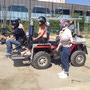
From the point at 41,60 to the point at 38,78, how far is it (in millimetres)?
1140

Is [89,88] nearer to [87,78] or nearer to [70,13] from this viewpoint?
[87,78]

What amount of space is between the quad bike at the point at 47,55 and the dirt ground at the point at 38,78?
0.21 metres

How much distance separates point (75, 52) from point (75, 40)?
42cm

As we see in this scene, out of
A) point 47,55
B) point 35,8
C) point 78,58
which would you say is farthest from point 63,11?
point 47,55

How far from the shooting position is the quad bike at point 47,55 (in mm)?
10820

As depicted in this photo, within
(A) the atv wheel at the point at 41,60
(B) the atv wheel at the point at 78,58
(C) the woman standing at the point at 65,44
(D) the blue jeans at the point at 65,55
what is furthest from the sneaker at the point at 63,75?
(B) the atv wheel at the point at 78,58

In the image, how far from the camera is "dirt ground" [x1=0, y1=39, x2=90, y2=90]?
8703mm

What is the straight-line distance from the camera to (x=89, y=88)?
8367 mm

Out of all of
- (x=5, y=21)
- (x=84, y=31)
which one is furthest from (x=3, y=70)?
(x=84, y=31)

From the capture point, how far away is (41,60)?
1083 cm

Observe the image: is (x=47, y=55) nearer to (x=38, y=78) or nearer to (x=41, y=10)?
(x=38, y=78)

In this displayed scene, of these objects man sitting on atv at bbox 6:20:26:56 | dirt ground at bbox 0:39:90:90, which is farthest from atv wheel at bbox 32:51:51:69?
man sitting on atv at bbox 6:20:26:56

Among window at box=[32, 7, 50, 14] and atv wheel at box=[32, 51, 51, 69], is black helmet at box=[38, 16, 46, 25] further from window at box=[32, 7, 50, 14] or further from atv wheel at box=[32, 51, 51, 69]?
window at box=[32, 7, 50, 14]

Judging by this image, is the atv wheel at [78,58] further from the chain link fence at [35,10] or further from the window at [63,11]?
the window at [63,11]
